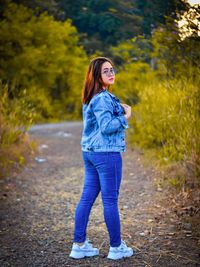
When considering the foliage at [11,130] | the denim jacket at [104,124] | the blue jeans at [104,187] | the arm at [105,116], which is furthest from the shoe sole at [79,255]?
the foliage at [11,130]

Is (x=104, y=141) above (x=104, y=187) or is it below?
above

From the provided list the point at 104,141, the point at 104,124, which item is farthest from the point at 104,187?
the point at 104,124

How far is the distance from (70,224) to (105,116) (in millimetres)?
1808

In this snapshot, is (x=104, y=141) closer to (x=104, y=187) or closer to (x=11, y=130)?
(x=104, y=187)

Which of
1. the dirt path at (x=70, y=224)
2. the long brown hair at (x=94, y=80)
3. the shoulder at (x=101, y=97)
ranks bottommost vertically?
the dirt path at (x=70, y=224)

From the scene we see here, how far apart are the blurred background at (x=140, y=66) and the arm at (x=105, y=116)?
1.81 metres

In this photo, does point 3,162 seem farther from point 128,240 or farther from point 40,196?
point 128,240

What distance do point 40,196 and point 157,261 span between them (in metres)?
2.72

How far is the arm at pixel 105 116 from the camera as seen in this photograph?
128 inches

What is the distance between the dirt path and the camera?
3619mm

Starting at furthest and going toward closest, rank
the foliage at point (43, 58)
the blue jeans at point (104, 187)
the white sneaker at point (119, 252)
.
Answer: the foliage at point (43, 58)
the white sneaker at point (119, 252)
the blue jeans at point (104, 187)

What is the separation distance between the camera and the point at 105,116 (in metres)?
3.26

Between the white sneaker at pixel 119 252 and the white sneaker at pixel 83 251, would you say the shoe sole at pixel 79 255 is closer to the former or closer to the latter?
the white sneaker at pixel 83 251

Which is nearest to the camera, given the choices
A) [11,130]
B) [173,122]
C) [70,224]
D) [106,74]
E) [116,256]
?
[106,74]
